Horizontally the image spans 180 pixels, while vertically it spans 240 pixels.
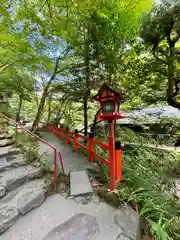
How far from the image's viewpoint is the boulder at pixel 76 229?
1665 mm

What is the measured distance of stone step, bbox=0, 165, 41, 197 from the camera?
2229 millimetres

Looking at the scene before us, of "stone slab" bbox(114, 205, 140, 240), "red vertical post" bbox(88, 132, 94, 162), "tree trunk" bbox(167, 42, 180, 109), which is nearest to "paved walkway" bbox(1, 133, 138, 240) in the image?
"stone slab" bbox(114, 205, 140, 240)

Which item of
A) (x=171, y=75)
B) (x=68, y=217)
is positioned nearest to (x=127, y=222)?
(x=68, y=217)

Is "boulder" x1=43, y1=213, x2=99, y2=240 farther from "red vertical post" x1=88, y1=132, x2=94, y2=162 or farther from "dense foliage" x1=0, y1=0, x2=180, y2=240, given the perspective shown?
"red vertical post" x1=88, y1=132, x2=94, y2=162

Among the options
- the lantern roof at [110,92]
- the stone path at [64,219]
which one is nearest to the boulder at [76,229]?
the stone path at [64,219]

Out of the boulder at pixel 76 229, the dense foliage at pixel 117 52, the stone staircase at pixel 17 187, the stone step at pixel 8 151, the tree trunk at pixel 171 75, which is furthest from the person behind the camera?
the tree trunk at pixel 171 75

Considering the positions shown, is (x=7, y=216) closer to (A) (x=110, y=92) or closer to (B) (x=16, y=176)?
(B) (x=16, y=176)

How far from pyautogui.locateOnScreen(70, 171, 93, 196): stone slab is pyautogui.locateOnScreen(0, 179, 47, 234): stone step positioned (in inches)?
19.7

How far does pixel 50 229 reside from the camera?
1.75m

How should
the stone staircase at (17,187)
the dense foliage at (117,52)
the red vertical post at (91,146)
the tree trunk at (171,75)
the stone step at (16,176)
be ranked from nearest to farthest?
the stone staircase at (17,187)
the stone step at (16,176)
the dense foliage at (117,52)
the red vertical post at (91,146)
the tree trunk at (171,75)

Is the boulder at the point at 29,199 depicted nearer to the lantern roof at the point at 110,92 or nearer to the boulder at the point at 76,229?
the boulder at the point at 76,229

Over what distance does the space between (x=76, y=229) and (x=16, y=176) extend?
1.34m

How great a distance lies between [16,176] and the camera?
2.42 metres

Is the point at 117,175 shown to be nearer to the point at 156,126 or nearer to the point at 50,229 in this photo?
the point at 50,229
